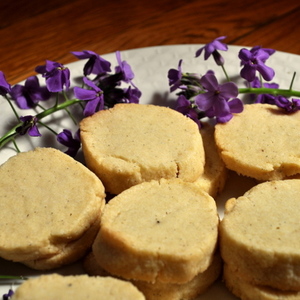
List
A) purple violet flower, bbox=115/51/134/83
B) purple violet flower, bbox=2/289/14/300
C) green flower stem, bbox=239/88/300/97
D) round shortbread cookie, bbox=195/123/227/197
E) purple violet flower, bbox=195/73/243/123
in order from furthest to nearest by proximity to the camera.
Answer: purple violet flower, bbox=115/51/134/83
green flower stem, bbox=239/88/300/97
purple violet flower, bbox=195/73/243/123
round shortbread cookie, bbox=195/123/227/197
purple violet flower, bbox=2/289/14/300

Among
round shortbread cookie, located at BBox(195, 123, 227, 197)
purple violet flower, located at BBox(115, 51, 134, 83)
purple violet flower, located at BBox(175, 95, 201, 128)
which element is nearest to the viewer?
round shortbread cookie, located at BBox(195, 123, 227, 197)

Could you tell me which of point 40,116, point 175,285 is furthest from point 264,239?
point 40,116

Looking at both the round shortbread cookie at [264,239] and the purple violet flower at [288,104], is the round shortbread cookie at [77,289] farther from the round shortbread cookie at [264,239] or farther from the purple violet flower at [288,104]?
the purple violet flower at [288,104]

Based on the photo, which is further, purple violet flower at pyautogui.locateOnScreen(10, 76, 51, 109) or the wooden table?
the wooden table

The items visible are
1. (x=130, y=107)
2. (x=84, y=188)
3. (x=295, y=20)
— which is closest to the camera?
(x=84, y=188)

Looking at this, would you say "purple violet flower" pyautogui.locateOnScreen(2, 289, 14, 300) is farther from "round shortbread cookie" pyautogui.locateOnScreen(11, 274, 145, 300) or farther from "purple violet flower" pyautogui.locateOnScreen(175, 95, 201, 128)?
"purple violet flower" pyautogui.locateOnScreen(175, 95, 201, 128)

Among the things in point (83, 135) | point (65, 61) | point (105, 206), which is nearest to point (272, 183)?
point (105, 206)

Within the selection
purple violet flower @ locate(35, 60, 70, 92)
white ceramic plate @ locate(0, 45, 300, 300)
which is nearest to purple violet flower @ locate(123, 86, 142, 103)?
white ceramic plate @ locate(0, 45, 300, 300)

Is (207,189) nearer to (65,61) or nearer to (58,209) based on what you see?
(58,209)

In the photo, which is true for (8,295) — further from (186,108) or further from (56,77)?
(186,108)
